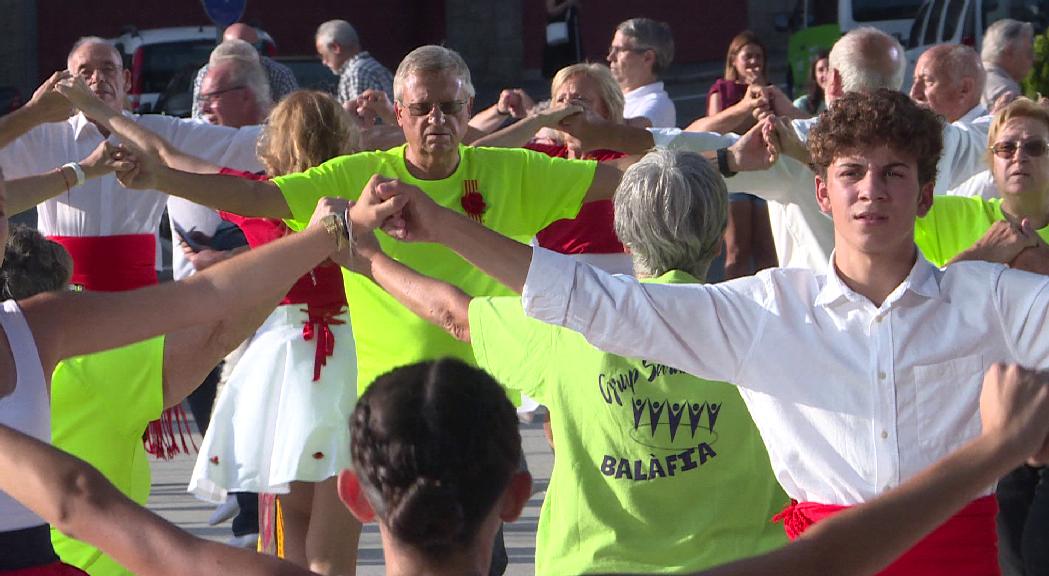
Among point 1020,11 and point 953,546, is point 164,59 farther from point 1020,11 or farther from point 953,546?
point 953,546

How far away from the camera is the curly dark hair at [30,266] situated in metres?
3.82

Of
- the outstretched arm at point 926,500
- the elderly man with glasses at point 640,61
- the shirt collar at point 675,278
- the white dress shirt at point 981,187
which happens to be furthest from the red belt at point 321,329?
the elderly man with glasses at point 640,61

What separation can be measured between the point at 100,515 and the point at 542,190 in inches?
122

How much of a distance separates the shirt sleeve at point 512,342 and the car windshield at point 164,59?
1623 centimetres

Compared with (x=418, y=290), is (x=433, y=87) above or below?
above

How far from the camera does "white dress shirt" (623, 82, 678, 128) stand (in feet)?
28.6

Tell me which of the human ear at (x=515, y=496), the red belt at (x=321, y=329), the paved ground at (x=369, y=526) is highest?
the human ear at (x=515, y=496)

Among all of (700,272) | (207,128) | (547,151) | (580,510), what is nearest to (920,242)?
(700,272)

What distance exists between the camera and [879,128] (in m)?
3.17

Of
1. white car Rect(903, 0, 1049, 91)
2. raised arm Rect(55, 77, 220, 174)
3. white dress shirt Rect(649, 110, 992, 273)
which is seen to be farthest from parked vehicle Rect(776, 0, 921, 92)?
raised arm Rect(55, 77, 220, 174)

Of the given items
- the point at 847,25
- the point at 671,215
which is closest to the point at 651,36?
the point at 671,215

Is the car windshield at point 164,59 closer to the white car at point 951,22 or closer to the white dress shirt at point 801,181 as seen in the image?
the white car at point 951,22

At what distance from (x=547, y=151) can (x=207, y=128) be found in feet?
4.54

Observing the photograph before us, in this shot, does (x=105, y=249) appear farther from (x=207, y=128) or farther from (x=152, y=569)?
(x=152, y=569)
